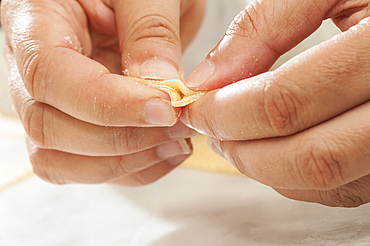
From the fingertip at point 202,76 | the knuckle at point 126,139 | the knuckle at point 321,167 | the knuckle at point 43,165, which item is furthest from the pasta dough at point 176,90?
the knuckle at point 43,165

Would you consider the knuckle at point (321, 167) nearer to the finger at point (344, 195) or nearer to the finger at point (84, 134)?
the finger at point (344, 195)

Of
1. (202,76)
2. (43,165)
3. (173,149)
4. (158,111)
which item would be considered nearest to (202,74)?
(202,76)

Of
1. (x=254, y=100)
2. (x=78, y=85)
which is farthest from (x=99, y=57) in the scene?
(x=254, y=100)

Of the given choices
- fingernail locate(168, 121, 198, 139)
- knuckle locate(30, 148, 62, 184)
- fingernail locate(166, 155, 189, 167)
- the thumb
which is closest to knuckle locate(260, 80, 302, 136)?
the thumb

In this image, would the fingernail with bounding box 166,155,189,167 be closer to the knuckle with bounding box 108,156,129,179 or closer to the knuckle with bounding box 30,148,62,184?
the knuckle with bounding box 108,156,129,179

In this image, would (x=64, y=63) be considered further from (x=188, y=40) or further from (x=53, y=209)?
(x=188, y=40)

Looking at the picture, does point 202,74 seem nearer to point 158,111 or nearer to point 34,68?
point 158,111

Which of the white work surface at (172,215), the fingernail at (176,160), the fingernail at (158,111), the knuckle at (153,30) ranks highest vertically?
the knuckle at (153,30)
